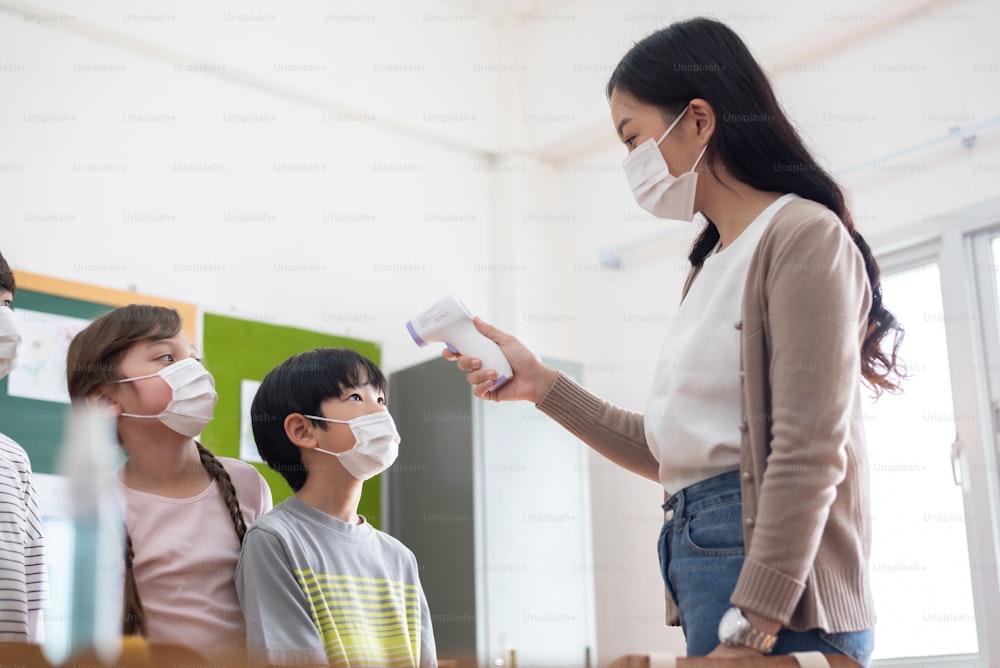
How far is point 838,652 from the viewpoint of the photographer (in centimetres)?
122

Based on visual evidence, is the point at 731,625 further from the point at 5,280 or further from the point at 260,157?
the point at 260,157

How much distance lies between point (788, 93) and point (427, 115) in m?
1.36

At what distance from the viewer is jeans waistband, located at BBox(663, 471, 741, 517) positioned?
4.23 ft

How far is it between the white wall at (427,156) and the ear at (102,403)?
1405 millimetres

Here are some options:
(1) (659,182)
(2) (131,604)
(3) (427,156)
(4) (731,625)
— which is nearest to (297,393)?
(2) (131,604)

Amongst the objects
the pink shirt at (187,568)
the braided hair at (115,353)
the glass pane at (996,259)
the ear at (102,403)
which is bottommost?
the pink shirt at (187,568)

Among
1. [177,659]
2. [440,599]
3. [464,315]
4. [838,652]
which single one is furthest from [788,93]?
[177,659]

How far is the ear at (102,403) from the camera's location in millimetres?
1901

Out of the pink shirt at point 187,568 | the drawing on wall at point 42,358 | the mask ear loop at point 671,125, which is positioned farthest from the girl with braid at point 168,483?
the drawing on wall at point 42,358

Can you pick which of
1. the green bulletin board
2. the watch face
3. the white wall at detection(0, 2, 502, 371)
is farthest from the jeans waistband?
the white wall at detection(0, 2, 502, 371)

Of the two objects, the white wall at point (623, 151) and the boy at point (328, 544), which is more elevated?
the white wall at point (623, 151)

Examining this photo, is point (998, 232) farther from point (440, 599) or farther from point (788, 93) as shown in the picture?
point (440, 599)

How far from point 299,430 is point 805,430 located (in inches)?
41.6

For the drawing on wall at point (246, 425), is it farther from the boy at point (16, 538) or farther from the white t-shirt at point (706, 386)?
the white t-shirt at point (706, 386)
